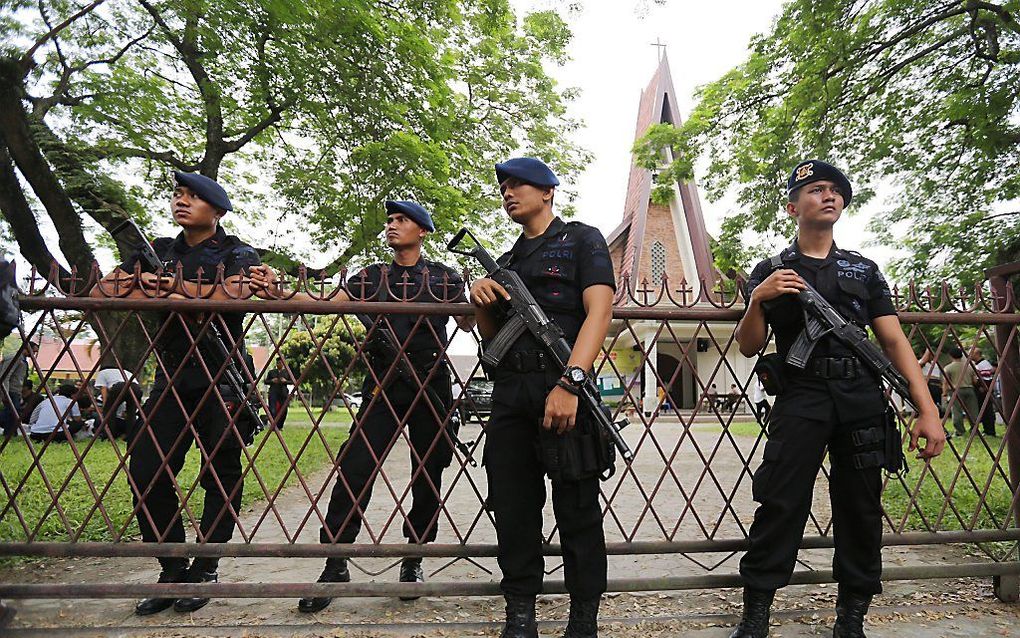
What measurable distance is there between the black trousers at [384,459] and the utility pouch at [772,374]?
1443 millimetres

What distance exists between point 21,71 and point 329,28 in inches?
208

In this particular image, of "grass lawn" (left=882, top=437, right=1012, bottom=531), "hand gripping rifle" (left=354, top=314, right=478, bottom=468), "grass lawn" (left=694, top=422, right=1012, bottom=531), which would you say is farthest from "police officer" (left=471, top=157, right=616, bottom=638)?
"grass lawn" (left=882, top=437, right=1012, bottom=531)

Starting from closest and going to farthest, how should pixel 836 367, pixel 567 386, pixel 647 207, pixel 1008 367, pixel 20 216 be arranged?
1. pixel 567 386
2. pixel 836 367
3. pixel 1008 367
4. pixel 20 216
5. pixel 647 207

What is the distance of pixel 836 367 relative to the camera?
236 cm

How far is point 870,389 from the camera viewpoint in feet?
7.89

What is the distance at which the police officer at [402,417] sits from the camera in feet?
9.34

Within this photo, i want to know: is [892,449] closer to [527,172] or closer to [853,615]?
[853,615]

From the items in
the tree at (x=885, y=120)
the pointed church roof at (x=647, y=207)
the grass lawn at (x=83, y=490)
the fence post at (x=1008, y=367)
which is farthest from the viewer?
the pointed church roof at (x=647, y=207)

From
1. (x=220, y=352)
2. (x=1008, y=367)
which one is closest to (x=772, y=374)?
(x=1008, y=367)

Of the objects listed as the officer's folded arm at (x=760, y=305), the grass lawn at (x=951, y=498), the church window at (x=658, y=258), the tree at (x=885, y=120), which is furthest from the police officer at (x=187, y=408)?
the church window at (x=658, y=258)

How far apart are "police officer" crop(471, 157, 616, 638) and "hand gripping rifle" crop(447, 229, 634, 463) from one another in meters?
0.04

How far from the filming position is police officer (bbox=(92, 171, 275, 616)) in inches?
106

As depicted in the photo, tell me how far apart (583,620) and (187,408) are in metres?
1.98

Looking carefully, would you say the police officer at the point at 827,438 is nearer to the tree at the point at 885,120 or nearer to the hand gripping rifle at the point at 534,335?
the hand gripping rifle at the point at 534,335
